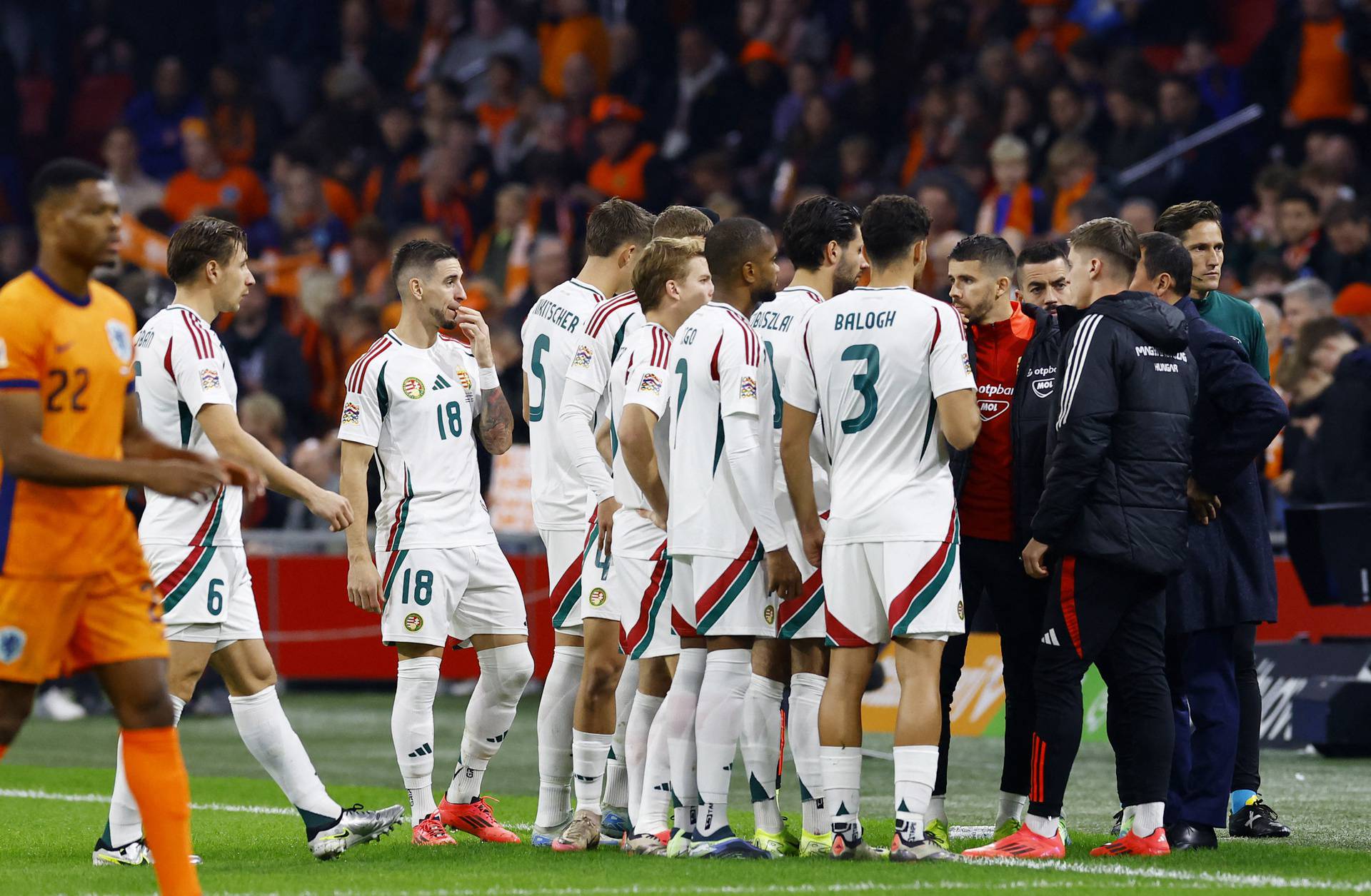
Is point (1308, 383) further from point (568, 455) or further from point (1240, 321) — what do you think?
point (568, 455)

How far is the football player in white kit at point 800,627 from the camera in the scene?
716 centimetres

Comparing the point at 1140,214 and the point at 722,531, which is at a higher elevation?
the point at 1140,214

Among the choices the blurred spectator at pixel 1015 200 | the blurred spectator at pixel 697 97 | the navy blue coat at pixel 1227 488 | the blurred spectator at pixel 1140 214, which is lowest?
the navy blue coat at pixel 1227 488

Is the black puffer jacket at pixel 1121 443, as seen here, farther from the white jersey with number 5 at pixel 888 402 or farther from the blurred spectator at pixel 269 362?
the blurred spectator at pixel 269 362

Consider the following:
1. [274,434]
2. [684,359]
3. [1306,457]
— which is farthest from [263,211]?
[684,359]

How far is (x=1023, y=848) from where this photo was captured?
6.94m

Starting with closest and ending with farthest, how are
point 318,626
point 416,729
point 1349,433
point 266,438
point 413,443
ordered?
point 416,729 < point 413,443 < point 1349,433 < point 318,626 < point 266,438

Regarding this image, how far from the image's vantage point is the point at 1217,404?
752 cm

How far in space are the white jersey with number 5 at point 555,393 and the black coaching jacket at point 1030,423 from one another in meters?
1.68

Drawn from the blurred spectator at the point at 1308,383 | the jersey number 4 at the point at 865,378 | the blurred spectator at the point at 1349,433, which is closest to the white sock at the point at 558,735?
the jersey number 4 at the point at 865,378

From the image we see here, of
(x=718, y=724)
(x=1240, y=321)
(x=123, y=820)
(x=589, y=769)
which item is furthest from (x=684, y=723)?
(x=1240, y=321)

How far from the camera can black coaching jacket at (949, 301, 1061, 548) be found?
7.45 m

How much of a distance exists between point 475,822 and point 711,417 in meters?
2.14

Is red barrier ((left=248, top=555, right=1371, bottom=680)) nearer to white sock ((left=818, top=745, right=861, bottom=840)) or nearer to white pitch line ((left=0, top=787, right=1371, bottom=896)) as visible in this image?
white sock ((left=818, top=745, right=861, bottom=840))
